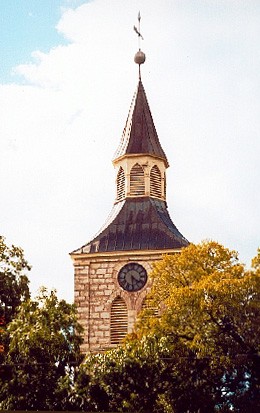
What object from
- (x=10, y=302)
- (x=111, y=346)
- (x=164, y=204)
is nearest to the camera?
(x=10, y=302)

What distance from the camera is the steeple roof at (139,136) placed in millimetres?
63969

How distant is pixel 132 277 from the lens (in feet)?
197

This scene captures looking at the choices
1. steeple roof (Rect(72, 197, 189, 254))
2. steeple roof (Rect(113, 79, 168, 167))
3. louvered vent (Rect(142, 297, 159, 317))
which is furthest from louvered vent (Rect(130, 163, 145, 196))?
louvered vent (Rect(142, 297, 159, 317))

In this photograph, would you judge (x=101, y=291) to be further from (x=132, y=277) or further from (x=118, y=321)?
(x=118, y=321)

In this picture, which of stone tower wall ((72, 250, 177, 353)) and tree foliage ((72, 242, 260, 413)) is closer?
tree foliage ((72, 242, 260, 413))

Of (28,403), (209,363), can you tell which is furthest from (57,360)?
(209,363)

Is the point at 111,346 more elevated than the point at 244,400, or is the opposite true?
the point at 111,346

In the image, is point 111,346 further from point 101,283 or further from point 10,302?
point 10,302

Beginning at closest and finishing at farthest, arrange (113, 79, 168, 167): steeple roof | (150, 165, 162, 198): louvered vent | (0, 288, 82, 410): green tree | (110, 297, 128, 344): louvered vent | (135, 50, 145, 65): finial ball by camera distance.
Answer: (0, 288, 82, 410): green tree < (110, 297, 128, 344): louvered vent < (150, 165, 162, 198): louvered vent < (113, 79, 168, 167): steeple roof < (135, 50, 145, 65): finial ball

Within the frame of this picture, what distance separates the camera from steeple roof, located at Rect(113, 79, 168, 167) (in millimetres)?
63969

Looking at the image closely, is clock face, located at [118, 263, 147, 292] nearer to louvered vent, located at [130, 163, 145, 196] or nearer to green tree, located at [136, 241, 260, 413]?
louvered vent, located at [130, 163, 145, 196]

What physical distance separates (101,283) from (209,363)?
791 inches

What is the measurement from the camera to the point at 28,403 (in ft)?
129

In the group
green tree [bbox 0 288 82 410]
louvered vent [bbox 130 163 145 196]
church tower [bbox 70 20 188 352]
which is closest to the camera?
green tree [bbox 0 288 82 410]
